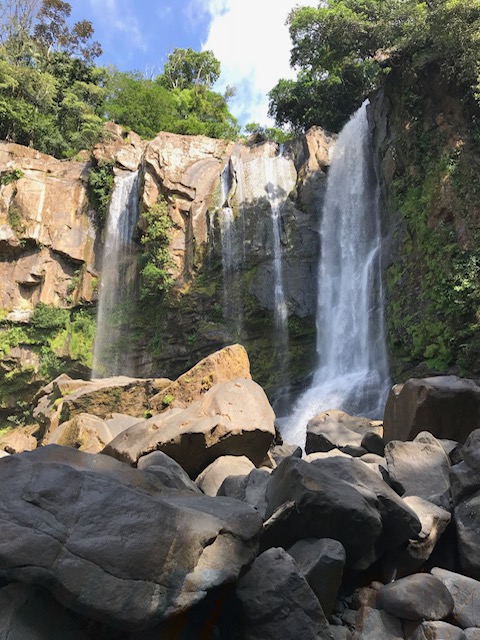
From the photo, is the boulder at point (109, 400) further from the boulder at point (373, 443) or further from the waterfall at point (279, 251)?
the waterfall at point (279, 251)

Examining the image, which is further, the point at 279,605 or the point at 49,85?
the point at 49,85

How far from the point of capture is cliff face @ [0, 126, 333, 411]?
1852cm

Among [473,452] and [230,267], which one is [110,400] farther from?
[230,267]

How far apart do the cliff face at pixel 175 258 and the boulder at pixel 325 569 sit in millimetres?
13738

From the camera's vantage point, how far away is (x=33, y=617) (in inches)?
107

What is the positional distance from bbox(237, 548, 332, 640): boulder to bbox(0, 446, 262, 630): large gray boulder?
183mm

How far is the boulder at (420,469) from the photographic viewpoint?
476 centimetres

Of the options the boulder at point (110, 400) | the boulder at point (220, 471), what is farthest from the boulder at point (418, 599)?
the boulder at point (110, 400)

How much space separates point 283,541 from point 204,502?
0.73 metres

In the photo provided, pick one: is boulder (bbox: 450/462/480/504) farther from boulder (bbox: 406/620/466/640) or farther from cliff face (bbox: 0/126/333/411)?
cliff face (bbox: 0/126/333/411)

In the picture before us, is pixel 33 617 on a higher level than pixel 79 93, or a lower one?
lower

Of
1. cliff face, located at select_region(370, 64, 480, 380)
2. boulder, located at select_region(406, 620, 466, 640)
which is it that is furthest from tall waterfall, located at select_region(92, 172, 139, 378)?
boulder, located at select_region(406, 620, 466, 640)

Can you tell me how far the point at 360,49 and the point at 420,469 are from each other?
18670 mm

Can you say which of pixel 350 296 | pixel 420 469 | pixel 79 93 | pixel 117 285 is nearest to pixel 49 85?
pixel 79 93
